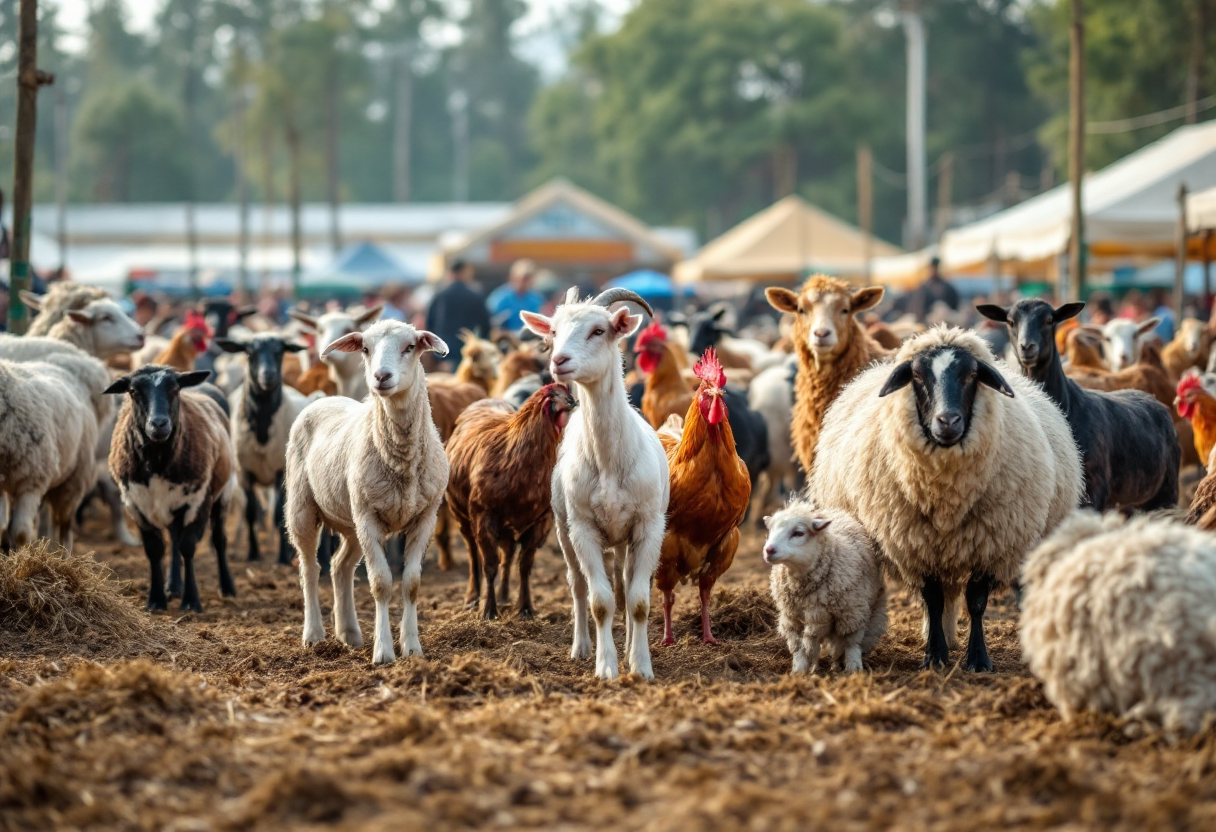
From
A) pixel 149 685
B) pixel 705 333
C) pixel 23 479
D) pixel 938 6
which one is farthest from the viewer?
pixel 938 6

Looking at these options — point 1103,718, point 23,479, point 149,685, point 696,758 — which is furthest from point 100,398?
point 1103,718

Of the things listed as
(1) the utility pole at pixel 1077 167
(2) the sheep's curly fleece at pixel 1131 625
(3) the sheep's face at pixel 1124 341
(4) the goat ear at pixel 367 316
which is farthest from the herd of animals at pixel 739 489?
(1) the utility pole at pixel 1077 167

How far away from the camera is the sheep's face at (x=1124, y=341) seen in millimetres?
13336

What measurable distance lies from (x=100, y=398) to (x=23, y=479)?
5.88 feet

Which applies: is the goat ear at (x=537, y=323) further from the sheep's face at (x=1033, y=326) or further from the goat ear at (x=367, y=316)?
the goat ear at (x=367, y=316)

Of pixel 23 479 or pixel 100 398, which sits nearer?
pixel 23 479

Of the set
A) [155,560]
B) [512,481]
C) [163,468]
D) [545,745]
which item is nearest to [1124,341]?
[512,481]

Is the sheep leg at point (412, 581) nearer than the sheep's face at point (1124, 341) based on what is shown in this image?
Yes

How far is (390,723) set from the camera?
565 centimetres

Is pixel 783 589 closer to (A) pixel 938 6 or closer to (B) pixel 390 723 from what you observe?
(B) pixel 390 723

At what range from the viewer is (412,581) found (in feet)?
24.9

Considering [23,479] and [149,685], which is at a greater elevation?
[23,479]

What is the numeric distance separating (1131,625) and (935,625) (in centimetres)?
183

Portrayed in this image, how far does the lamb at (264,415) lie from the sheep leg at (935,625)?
5700mm
